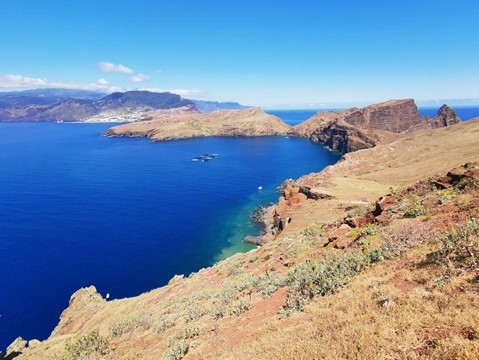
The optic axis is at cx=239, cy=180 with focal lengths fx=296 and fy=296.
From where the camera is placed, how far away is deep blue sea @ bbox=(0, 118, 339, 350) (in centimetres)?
5575

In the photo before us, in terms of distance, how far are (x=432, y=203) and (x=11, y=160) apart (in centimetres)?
19650

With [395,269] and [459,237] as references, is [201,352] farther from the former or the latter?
[459,237]

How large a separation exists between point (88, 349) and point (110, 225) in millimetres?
67907

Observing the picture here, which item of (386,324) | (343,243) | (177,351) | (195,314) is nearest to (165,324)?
(195,314)

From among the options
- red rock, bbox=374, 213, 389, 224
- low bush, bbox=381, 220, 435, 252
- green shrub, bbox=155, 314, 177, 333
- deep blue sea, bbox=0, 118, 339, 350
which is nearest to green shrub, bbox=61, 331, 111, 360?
green shrub, bbox=155, 314, 177, 333

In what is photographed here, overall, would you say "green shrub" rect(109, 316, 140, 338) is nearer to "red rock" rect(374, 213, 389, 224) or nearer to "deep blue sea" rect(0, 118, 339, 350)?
"red rock" rect(374, 213, 389, 224)

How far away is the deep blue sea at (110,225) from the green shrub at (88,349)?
35453mm

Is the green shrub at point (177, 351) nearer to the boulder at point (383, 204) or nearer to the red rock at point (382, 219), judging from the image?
the red rock at point (382, 219)

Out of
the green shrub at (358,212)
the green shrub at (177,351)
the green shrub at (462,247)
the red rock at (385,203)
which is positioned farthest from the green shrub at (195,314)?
the green shrub at (358,212)

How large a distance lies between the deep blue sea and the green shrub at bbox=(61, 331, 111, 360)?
3545 centimetres

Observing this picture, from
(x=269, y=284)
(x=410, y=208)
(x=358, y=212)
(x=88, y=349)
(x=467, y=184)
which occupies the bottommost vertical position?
(x=88, y=349)

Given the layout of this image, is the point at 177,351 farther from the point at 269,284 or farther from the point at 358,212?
the point at 358,212

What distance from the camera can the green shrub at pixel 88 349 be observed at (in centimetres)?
1750

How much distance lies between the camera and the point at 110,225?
8069 cm
